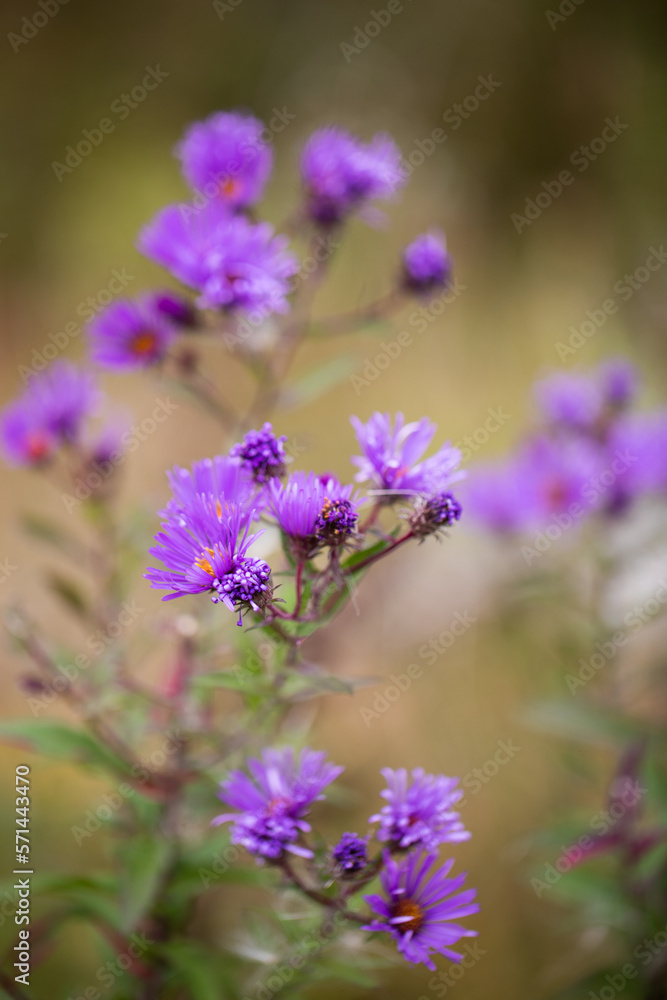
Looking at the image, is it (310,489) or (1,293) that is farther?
(1,293)

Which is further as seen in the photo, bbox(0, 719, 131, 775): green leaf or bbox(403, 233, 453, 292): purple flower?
bbox(403, 233, 453, 292): purple flower

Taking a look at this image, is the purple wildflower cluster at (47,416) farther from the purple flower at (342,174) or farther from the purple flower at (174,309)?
the purple flower at (342,174)

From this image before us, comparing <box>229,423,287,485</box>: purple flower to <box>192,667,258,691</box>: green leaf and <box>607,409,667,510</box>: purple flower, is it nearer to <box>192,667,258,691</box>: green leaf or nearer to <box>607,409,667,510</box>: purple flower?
<box>192,667,258,691</box>: green leaf

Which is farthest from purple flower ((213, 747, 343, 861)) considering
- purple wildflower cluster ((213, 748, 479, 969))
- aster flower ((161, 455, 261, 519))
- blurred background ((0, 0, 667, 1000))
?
blurred background ((0, 0, 667, 1000))

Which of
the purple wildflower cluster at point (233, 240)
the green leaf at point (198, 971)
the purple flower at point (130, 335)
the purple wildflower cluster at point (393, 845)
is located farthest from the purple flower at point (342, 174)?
the green leaf at point (198, 971)

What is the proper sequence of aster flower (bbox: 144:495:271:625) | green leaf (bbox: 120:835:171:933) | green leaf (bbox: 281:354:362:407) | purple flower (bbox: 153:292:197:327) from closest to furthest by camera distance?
aster flower (bbox: 144:495:271:625), green leaf (bbox: 120:835:171:933), purple flower (bbox: 153:292:197:327), green leaf (bbox: 281:354:362:407)

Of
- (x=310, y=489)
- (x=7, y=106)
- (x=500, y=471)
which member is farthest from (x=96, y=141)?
(x=310, y=489)

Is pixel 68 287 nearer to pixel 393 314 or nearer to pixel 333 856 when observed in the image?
pixel 393 314
